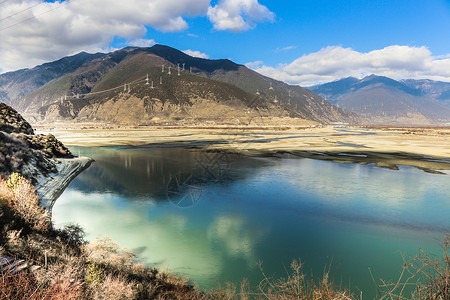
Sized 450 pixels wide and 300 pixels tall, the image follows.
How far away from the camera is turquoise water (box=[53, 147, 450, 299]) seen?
9.88m

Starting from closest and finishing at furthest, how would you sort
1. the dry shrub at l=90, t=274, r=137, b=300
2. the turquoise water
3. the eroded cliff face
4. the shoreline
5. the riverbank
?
1. the dry shrub at l=90, t=274, r=137, b=300
2. the turquoise water
3. the shoreline
4. the eroded cliff face
5. the riverbank

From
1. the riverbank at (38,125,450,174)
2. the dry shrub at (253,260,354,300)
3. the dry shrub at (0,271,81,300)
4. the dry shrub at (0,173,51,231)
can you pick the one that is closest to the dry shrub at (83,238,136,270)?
the dry shrub at (0,173,51,231)

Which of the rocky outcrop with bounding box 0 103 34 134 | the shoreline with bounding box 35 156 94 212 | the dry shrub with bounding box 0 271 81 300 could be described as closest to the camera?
the dry shrub with bounding box 0 271 81 300

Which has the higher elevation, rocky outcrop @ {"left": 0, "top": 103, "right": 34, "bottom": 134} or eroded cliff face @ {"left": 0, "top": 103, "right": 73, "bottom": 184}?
rocky outcrop @ {"left": 0, "top": 103, "right": 34, "bottom": 134}

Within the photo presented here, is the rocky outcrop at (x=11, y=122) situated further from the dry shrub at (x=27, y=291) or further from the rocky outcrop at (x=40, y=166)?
the dry shrub at (x=27, y=291)

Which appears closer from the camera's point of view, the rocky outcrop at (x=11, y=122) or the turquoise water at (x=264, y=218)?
the turquoise water at (x=264, y=218)

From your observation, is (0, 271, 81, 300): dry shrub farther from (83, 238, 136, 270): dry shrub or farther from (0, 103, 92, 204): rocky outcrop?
(0, 103, 92, 204): rocky outcrop

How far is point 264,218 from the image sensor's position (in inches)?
558

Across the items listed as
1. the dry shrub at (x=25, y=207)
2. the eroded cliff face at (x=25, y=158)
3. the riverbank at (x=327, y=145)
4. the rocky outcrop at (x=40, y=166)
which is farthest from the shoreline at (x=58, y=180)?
the riverbank at (x=327, y=145)

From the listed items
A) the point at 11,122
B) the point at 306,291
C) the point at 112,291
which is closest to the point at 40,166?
the point at 11,122

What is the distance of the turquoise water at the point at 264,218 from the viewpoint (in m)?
9.88

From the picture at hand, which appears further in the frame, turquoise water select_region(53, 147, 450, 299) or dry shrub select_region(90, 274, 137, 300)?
turquoise water select_region(53, 147, 450, 299)

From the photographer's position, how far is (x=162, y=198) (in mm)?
17703

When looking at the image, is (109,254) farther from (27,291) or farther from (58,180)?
(58,180)
